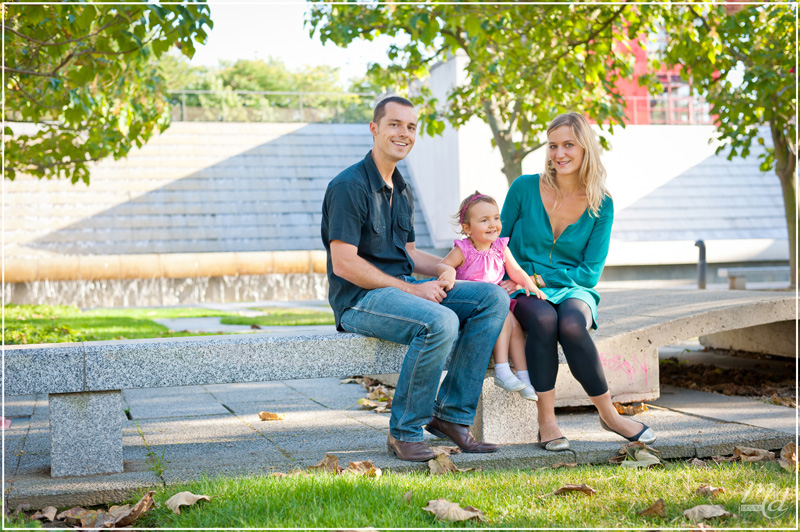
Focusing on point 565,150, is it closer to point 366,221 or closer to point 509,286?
point 509,286

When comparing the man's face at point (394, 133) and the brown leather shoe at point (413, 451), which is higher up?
the man's face at point (394, 133)

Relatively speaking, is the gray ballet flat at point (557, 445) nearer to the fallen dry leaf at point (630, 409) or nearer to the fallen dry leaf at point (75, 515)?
the fallen dry leaf at point (630, 409)

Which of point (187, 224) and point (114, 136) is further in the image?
point (187, 224)

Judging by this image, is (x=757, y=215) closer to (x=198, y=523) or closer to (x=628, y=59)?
(x=628, y=59)

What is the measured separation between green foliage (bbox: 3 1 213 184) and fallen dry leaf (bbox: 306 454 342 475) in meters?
3.06

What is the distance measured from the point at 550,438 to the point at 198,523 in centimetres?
198

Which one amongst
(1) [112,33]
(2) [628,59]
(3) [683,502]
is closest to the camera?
(3) [683,502]

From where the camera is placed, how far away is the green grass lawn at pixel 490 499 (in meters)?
2.93

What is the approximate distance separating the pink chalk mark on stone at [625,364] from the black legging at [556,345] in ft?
4.11

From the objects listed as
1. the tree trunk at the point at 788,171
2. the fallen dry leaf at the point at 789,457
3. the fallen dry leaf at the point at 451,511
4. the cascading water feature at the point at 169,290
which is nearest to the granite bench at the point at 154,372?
the fallen dry leaf at the point at 451,511

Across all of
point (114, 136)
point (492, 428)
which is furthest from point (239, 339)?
point (114, 136)

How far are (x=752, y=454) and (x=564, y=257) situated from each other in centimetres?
145

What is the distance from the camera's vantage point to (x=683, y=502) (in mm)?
3158

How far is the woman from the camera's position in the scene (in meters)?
4.12
